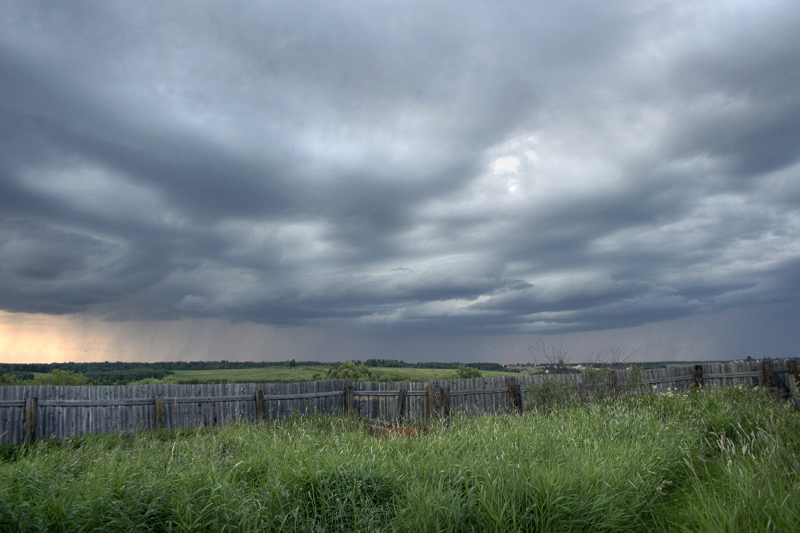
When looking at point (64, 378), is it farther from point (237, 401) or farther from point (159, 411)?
point (237, 401)

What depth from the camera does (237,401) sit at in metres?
14.3

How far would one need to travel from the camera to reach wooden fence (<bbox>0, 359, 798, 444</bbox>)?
42.3 feet

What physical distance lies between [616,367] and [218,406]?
526 inches

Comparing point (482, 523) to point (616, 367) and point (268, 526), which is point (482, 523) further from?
point (616, 367)

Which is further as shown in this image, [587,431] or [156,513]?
[587,431]

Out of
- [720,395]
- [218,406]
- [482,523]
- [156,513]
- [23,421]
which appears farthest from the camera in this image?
[218,406]

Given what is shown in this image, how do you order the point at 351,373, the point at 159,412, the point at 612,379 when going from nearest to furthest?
the point at 159,412 → the point at 612,379 → the point at 351,373

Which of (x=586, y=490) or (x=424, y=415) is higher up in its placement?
(x=586, y=490)

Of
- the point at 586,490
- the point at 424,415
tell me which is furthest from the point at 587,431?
the point at 424,415

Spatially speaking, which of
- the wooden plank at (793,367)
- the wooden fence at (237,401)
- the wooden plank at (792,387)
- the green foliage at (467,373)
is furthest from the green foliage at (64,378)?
the wooden plank at (793,367)

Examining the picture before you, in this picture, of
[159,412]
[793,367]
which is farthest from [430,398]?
[793,367]

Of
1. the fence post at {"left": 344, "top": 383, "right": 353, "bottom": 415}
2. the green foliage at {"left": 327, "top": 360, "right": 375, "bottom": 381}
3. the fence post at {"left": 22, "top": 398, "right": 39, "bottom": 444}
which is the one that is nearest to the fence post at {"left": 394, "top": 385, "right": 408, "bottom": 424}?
the fence post at {"left": 344, "top": 383, "right": 353, "bottom": 415}

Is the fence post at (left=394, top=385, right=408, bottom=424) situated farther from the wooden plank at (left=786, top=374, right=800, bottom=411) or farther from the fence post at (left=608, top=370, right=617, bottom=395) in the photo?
the wooden plank at (left=786, top=374, right=800, bottom=411)

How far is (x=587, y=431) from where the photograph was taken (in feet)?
22.2
